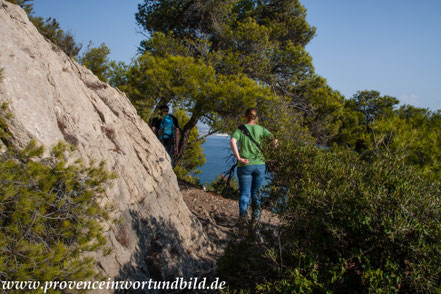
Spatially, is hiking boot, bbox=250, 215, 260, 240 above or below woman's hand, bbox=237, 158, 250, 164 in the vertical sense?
below

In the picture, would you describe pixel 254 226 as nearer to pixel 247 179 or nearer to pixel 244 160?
pixel 247 179

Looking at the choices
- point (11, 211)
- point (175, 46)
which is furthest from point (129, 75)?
point (11, 211)

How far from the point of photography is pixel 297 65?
11484 millimetres

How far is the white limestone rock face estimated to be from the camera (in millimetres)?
3215

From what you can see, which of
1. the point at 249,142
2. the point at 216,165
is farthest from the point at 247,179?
the point at 216,165

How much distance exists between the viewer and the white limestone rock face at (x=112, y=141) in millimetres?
3215

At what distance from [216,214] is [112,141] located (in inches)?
157

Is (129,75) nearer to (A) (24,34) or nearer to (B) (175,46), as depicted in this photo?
(B) (175,46)

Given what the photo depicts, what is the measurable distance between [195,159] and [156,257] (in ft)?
52.1

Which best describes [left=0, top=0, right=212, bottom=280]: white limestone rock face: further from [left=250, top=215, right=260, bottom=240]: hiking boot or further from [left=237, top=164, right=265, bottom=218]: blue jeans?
[left=250, top=215, right=260, bottom=240]: hiking boot

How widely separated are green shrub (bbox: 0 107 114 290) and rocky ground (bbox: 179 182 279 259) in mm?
3133

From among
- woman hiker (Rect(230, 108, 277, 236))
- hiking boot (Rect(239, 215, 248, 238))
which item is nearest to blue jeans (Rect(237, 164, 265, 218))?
woman hiker (Rect(230, 108, 277, 236))

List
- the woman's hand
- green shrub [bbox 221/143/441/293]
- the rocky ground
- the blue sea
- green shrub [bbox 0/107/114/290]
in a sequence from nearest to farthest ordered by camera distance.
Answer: green shrub [bbox 221/143/441/293] < green shrub [bbox 0/107/114/290] < the woman's hand < the rocky ground < the blue sea

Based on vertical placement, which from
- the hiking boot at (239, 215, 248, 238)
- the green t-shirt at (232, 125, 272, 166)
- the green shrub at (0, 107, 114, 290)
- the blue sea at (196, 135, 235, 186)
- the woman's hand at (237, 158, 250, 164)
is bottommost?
the green shrub at (0, 107, 114, 290)
